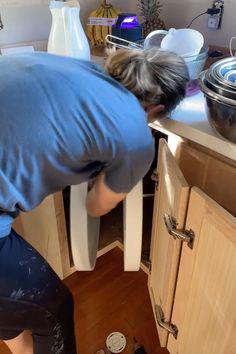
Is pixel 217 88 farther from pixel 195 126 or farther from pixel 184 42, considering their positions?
pixel 184 42

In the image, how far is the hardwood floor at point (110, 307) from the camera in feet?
4.25

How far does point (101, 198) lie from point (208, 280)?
1.19ft

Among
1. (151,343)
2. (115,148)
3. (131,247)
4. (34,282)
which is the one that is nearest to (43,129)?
(115,148)

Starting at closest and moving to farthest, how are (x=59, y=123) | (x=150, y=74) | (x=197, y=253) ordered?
(x=59, y=123), (x=150, y=74), (x=197, y=253)

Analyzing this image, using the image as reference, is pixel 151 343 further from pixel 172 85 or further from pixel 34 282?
pixel 172 85

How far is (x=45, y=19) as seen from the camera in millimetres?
1501

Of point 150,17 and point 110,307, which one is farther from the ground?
point 150,17

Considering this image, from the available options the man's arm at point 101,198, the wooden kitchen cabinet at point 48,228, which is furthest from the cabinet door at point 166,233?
the wooden kitchen cabinet at point 48,228

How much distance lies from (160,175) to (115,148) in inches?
16.3

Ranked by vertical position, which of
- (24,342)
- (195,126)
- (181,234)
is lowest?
(24,342)

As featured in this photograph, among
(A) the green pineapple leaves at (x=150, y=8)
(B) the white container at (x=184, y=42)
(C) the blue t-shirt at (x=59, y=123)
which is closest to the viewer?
(C) the blue t-shirt at (x=59, y=123)

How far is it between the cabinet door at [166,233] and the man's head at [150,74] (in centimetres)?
20

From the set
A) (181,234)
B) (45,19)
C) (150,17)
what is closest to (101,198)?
(181,234)

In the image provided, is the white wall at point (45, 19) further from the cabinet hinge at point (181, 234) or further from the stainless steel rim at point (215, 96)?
the cabinet hinge at point (181, 234)
